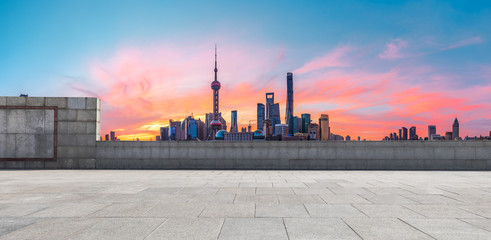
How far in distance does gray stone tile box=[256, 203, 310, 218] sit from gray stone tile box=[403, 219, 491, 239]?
211 centimetres

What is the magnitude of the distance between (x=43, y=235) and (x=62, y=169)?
14.6m

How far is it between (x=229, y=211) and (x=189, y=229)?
1514mm

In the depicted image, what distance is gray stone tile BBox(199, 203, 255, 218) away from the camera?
6.52 meters

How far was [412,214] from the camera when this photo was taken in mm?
6633

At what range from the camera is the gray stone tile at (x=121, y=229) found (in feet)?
16.9

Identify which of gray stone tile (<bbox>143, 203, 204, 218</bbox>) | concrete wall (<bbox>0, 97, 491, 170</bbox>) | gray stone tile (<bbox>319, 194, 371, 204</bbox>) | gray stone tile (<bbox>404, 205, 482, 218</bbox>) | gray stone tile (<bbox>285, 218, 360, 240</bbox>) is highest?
concrete wall (<bbox>0, 97, 491, 170</bbox>)

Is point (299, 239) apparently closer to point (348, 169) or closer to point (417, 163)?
point (348, 169)

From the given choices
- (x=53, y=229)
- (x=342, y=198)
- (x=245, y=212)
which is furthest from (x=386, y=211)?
(x=53, y=229)

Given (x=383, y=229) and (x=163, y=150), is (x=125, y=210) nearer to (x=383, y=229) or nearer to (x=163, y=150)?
(x=383, y=229)

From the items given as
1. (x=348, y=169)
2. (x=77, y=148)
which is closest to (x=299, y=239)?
(x=348, y=169)

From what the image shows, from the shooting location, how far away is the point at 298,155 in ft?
59.5

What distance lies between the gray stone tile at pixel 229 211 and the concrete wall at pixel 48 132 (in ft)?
45.1

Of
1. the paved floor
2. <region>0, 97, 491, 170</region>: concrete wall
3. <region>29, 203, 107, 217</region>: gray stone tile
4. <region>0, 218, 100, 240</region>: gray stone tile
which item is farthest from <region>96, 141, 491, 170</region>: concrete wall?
<region>0, 218, 100, 240</region>: gray stone tile

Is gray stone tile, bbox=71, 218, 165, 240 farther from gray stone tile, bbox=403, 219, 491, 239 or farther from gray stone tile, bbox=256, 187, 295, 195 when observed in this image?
gray stone tile, bbox=403, 219, 491, 239
